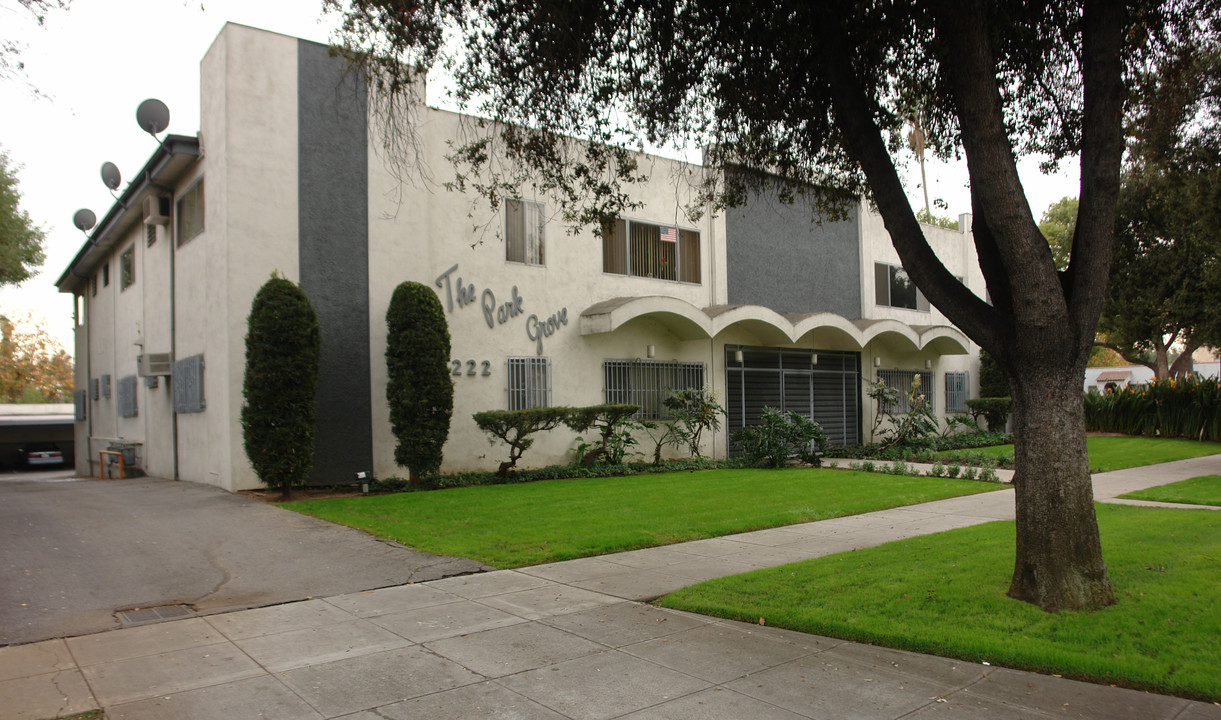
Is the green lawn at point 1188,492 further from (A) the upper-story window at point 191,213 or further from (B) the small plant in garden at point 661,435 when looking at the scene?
(A) the upper-story window at point 191,213

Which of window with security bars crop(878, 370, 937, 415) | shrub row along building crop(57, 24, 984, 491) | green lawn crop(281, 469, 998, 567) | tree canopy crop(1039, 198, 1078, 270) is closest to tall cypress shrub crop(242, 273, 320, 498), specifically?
green lawn crop(281, 469, 998, 567)

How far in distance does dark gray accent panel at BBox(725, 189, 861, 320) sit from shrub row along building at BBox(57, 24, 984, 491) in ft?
0.18

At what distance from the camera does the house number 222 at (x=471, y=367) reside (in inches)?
607

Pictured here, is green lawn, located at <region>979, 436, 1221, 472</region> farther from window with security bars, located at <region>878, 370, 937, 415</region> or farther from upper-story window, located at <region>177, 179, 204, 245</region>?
upper-story window, located at <region>177, 179, 204, 245</region>

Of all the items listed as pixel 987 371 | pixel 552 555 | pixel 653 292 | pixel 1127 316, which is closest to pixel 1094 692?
pixel 552 555

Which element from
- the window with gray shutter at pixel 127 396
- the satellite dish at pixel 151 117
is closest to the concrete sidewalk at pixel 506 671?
the satellite dish at pixel 151 117

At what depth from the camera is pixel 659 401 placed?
18.5 metres

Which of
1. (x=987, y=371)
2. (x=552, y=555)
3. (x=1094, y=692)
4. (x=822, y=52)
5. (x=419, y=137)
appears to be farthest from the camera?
(x=987, y=371)

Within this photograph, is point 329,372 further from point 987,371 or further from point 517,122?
point 987,371

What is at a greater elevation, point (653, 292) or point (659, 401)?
point (653, 292)

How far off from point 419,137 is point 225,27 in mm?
3517

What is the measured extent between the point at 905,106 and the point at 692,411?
30.3 feet

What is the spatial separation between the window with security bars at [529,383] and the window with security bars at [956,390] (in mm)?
15380

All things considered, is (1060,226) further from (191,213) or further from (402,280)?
(191,213)
